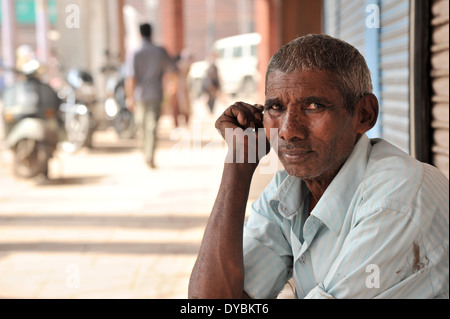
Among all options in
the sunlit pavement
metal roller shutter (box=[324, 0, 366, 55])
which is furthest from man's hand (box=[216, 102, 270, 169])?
metal roller shutter (box=[324, 0, 366, 55])

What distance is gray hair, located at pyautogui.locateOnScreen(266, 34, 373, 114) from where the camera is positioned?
123 centimetres

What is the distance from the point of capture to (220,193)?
1449 mm

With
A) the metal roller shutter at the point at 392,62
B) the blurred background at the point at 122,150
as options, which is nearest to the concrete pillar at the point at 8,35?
the blurred background at the point at 122,150

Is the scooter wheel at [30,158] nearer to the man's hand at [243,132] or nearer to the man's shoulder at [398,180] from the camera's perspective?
the man's hand at [243,132]

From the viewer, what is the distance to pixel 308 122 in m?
1.28

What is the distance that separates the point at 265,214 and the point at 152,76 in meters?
6.83

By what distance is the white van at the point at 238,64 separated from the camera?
24.5m

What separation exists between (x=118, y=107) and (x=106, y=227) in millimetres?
6843

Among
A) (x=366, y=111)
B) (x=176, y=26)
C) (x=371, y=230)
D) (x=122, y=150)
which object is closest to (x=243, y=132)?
(x=366, y=111)

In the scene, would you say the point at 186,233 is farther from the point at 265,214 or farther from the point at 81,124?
the point at 81,124

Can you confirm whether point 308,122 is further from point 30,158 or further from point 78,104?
point 78,104
